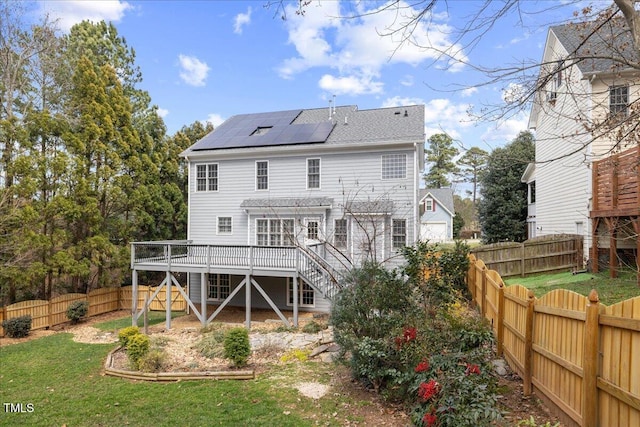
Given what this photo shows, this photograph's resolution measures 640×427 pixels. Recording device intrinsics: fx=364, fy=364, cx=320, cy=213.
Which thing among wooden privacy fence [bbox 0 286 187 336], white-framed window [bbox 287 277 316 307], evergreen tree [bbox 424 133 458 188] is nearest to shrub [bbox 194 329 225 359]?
wooden privacy fence [bbox 0 286 187 336]

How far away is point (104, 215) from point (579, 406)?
18909 mm

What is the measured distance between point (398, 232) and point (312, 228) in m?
3.54

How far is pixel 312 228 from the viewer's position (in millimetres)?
15320

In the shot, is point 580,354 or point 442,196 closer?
point 580,354

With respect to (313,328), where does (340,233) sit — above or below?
above

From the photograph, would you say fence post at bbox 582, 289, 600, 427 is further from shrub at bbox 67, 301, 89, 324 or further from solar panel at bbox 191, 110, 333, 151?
shrub at bbox 67, 301, 89, 324

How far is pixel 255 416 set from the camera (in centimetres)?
542

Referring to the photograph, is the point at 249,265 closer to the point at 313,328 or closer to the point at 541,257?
the point at 313,328

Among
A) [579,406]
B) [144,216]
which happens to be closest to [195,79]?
[144,216]

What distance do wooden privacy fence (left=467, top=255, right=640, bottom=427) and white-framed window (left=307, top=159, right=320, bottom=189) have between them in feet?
35.3

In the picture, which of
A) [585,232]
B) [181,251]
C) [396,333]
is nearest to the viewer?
[396,333]

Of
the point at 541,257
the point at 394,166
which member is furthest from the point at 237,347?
the point at 541,257

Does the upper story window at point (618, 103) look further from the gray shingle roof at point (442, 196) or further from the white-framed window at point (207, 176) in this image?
the gray shingle roof at point (442, 196)

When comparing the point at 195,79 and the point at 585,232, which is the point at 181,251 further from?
the point at 585,232
